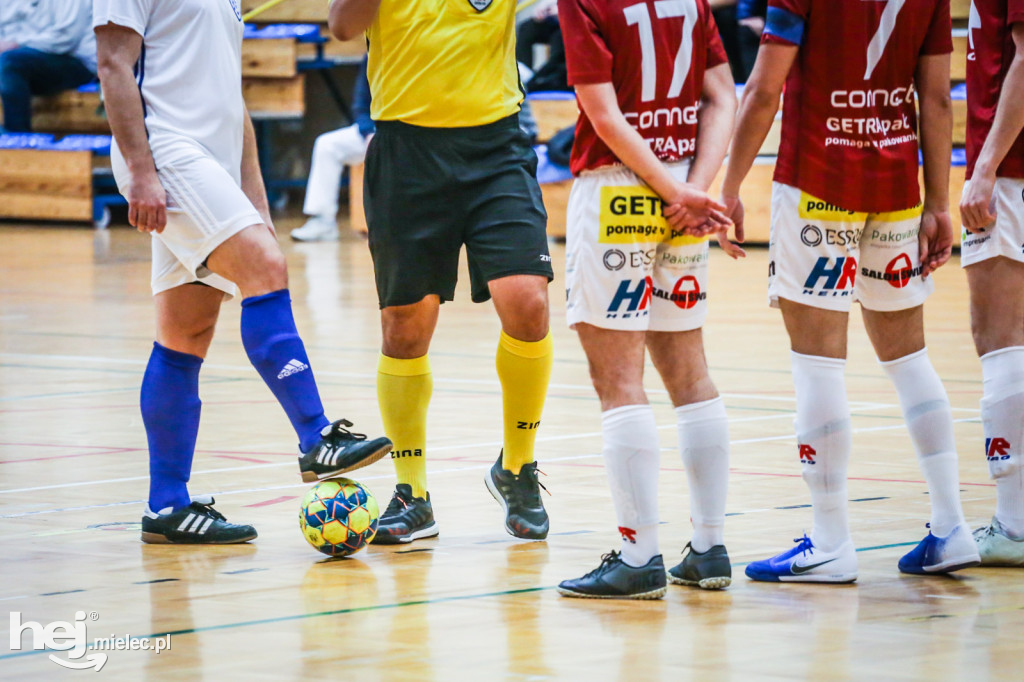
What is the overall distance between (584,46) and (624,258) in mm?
502

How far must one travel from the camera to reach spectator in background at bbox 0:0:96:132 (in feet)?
58.7

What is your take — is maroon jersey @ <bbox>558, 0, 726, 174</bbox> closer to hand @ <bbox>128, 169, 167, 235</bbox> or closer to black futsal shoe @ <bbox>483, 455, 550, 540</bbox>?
black futsal shoe @ <bbox>483, 455, 550, 540</bbox>

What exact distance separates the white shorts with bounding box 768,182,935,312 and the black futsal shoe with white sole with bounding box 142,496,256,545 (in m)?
1.64

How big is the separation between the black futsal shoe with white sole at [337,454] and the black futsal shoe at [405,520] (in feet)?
1.25

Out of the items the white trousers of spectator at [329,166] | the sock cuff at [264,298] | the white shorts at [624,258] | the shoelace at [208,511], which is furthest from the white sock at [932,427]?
the white trousers of spectator at [329,166]

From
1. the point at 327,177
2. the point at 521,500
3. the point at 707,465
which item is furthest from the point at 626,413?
the point at 327,177

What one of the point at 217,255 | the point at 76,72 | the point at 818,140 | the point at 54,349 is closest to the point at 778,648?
the point at 818,140

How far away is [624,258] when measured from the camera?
154 inches

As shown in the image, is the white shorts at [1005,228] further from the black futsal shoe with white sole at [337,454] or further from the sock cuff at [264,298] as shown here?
the sock cuff at [264,298]

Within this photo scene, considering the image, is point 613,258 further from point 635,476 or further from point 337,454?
point 337,454

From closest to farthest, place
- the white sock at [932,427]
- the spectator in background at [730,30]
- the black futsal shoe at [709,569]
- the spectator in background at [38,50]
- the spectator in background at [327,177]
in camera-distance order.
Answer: the black futsal shoe at [709,569] < the white sock at [932,427] < the spectator in background at [730,30] < the spectator in background at [327,177] < the spectator in background at [38,50]

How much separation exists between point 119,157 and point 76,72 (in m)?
14.5

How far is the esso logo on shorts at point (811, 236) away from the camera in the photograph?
4078 mm

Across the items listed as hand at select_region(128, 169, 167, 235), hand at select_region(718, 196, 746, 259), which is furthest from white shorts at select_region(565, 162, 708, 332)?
hand at select_region(128, 169, 167, 235)
